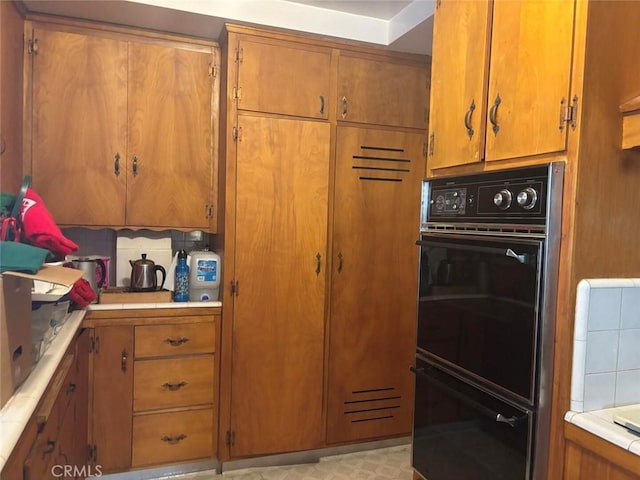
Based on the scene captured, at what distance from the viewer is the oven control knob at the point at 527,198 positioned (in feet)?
4.52

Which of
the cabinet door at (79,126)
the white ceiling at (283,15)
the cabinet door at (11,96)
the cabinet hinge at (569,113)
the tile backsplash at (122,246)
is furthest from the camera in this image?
the tile backsplash at (122,246)

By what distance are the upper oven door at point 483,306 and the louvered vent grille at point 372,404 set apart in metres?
1.03

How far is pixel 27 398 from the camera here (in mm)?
1193

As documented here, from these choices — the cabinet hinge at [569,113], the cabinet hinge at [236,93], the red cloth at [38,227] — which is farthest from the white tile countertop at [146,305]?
the cabinet hinge at [569,113]

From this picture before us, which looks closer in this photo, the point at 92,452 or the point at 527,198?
the point at 527,198

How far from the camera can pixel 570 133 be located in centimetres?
132

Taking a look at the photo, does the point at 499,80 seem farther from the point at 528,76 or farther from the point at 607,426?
the point at 607,426

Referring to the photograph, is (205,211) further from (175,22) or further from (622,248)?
(622,248)

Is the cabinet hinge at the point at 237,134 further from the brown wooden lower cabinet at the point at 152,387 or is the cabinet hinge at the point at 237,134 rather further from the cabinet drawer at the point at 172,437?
the cabinet drawer at the point at 172,437

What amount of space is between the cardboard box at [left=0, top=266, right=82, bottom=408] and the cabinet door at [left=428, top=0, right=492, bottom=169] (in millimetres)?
1364

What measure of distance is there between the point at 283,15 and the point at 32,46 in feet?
4.25

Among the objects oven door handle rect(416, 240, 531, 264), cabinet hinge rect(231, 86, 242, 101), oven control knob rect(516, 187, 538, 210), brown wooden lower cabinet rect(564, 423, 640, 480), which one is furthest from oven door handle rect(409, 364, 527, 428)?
cabinet hinge rect(231, 86, 242, 101)

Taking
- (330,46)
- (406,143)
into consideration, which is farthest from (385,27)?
(406,143)

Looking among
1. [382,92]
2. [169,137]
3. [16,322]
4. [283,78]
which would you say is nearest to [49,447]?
[16,322]
